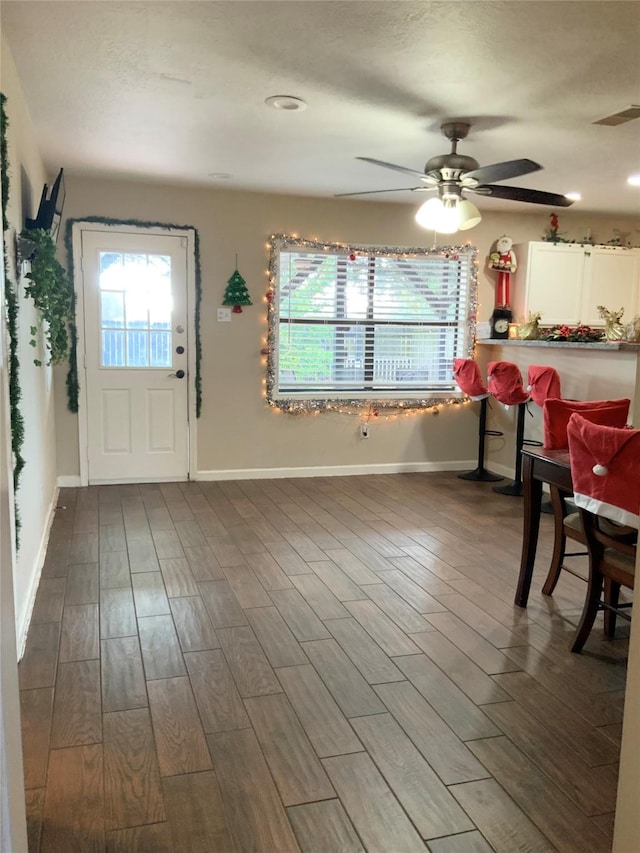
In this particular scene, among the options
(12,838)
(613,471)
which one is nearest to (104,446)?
(613,471)

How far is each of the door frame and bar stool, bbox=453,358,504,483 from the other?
2.38 metres

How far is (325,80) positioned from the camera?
320 centimetres

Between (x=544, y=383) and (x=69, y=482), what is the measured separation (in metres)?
3.95

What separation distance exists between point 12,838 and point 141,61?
2994 mm

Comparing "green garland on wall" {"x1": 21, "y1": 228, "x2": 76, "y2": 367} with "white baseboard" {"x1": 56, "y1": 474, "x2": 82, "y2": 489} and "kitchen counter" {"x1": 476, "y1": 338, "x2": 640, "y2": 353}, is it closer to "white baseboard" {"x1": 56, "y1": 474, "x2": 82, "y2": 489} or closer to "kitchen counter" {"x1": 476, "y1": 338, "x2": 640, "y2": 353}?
"white baseboard" {"x1": 56, "y1": 474, "x2": 82, "y2": 489}

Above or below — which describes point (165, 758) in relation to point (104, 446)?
below

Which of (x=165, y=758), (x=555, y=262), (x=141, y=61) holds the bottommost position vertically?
(x=165, y=758)

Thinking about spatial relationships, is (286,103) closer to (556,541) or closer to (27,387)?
(27,387)

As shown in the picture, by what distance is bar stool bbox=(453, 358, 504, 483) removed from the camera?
19.9 ft

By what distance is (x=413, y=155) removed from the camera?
4.55 meters

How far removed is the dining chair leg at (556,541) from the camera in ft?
10.6

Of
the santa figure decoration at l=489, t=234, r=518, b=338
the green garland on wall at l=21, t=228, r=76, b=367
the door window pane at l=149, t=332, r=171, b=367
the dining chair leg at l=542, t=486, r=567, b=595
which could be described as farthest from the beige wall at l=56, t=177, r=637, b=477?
the dining chair leg at l=542, t=486, r=567, b=595

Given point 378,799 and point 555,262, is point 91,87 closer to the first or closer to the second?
point 378,799

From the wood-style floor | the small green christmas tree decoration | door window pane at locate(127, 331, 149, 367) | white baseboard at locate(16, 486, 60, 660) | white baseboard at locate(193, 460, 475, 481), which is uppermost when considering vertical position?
the small green christmas tree decoration
